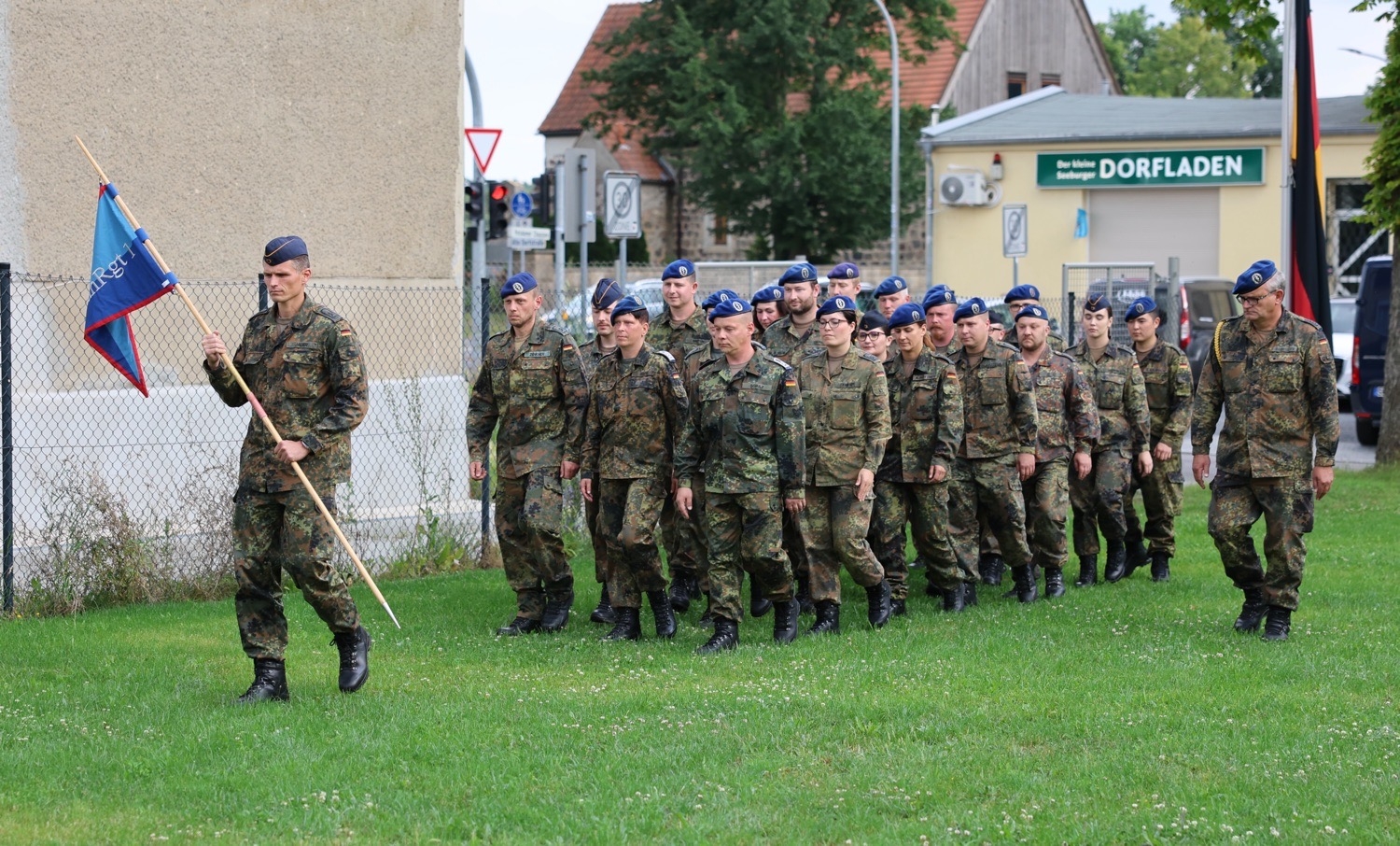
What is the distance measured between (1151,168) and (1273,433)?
91.9 ft

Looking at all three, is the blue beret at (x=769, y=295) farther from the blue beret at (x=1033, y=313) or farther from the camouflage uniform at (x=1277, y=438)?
the camouflage uniform at (x=1277, y=438)

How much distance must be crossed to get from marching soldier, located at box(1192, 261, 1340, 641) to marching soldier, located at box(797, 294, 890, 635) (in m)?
1.95

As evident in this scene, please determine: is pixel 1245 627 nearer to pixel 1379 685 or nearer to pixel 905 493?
pixel 1379 685

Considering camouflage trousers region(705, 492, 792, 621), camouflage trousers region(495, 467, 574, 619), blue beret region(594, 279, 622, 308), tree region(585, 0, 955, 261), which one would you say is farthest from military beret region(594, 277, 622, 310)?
tree region(585, 0, 955, 261)

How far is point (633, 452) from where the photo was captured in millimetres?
9602

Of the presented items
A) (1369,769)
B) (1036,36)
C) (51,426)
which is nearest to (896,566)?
(1369,769)

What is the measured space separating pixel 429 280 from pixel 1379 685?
8177 millimetres

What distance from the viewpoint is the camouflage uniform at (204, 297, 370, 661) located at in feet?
25.1

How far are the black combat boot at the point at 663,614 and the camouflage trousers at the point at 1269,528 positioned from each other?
10.3 feet

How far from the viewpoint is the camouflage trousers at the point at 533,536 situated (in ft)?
31.8

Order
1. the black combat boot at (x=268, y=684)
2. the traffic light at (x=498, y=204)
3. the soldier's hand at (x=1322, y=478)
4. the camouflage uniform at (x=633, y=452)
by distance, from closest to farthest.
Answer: the black combat boot at (x=268, y=684)
the soldier's hand at (x=1322, y=478)
the camouflage uniform at (x=633, y=452)
the traffic light at (x=498, y=204)

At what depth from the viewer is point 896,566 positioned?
10.6 m

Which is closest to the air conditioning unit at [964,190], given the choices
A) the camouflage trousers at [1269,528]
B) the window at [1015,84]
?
the window at [1015,84]

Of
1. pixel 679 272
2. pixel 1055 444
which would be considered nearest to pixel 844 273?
pixel 679 272
